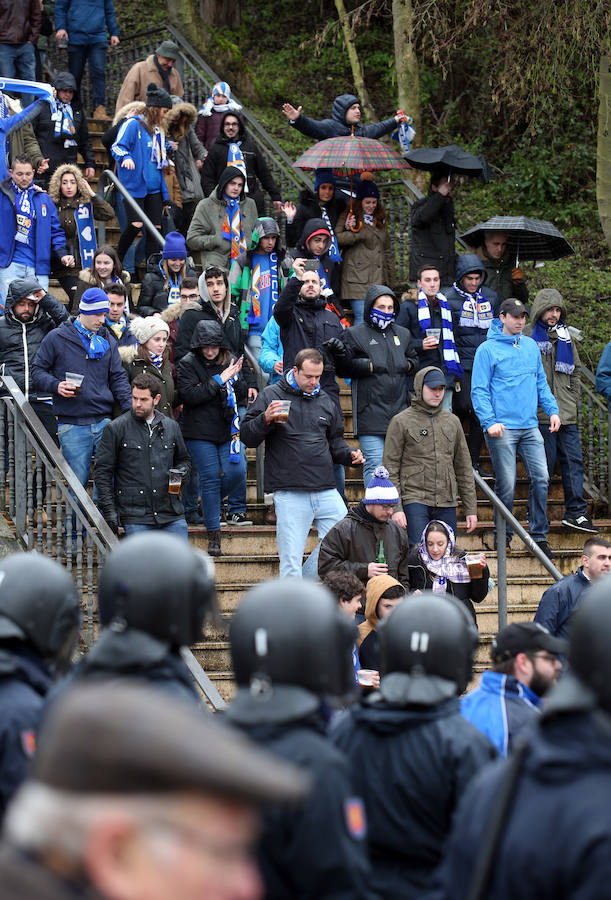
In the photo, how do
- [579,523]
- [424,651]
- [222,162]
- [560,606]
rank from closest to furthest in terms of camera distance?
[424,651] < [560,606] < [579,523] < [222,162]

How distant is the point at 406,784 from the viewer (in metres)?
3.96

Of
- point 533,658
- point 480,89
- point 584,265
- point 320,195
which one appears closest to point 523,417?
point 320,195

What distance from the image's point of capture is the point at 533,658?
5.20m

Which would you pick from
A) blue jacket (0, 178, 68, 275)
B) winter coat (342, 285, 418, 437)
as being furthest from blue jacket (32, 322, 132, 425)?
blue jacket (0, 178, 68, 275)

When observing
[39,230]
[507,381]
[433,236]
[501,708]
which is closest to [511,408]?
[507,381]

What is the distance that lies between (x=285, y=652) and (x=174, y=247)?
9.07 metres

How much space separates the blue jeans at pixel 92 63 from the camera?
16422 mm

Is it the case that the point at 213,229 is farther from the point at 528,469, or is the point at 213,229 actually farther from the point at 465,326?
the point at 528,469

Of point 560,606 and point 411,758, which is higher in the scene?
point 411,758

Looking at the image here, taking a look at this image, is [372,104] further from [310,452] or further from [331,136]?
[310,452]

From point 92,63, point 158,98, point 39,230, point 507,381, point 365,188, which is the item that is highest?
point 92,63

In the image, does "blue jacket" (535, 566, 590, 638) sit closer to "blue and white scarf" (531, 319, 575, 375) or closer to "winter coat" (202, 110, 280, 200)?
"blue and white scarf" (531, 319, 575, 375)

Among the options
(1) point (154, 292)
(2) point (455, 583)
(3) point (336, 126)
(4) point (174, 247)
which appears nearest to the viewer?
(2) point (455, 583)

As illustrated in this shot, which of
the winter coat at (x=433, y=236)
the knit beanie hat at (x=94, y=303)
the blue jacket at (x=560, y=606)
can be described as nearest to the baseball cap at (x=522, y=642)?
the blue jacket at (x=560, y=606)
